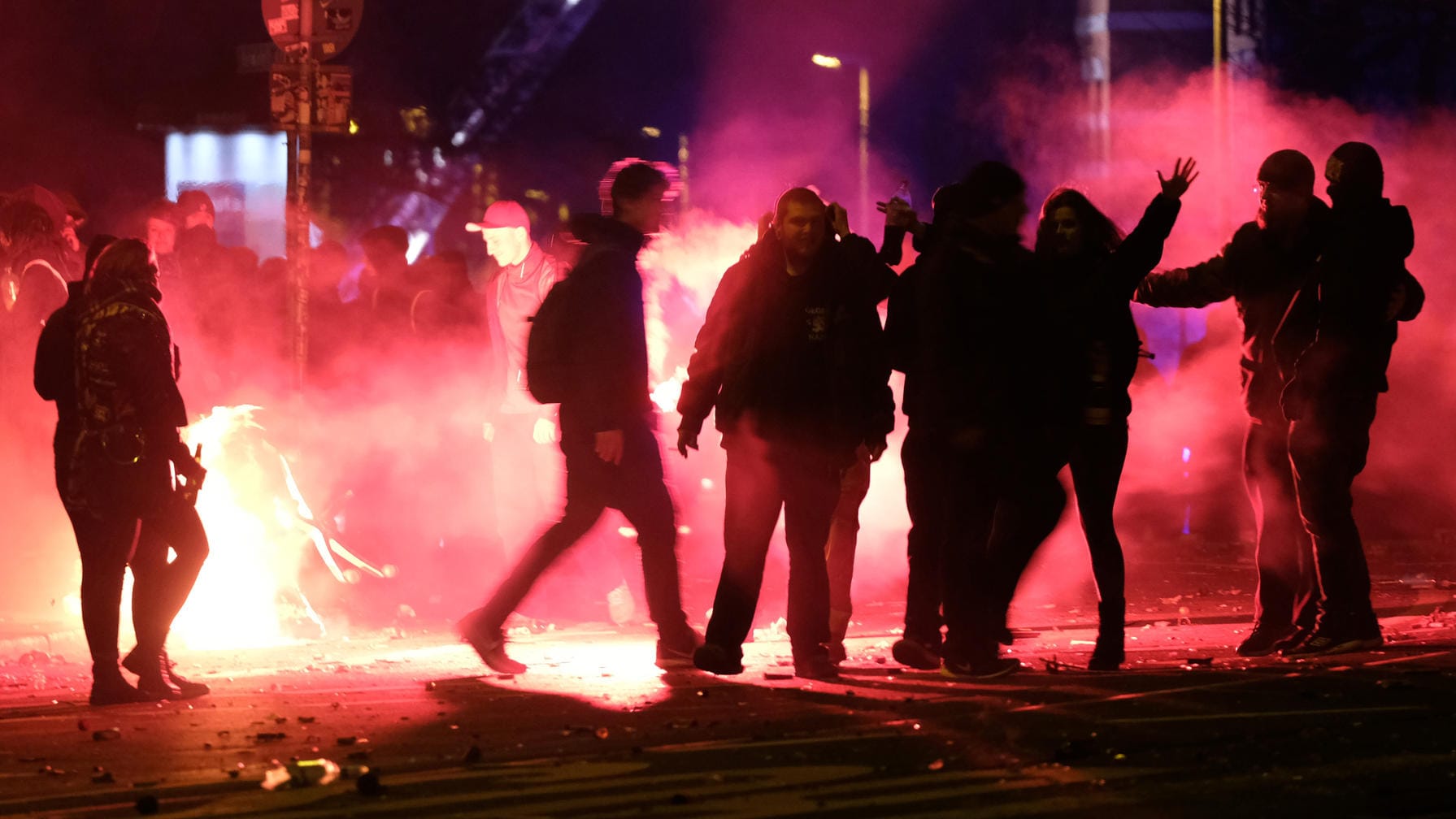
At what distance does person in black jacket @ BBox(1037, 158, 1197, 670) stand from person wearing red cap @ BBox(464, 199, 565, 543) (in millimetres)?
3530

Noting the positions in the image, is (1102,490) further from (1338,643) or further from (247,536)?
(247,536)

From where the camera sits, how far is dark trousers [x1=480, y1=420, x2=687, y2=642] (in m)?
8.18

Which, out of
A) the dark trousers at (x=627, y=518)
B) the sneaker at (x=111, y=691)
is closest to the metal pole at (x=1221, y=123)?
the dark trousers at (x=627, y=518)

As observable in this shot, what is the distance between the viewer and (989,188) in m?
7.86

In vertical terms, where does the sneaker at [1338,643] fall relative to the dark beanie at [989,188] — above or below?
below

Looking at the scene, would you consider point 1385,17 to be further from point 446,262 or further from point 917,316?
point 917,316

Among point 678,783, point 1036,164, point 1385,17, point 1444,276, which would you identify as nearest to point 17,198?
point 678,783

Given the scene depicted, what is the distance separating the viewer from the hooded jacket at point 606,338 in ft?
27.2

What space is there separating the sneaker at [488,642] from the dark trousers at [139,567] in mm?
1096

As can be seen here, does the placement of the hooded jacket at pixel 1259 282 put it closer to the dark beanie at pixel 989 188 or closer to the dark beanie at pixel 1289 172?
the dark beanie at pixel 1289 172

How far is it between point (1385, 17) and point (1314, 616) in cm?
1873

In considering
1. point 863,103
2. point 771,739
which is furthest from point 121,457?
point 863,103

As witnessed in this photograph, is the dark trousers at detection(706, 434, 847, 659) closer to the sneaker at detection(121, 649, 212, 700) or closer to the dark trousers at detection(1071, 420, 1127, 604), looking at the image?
the dark trousers at detection(1071, 420, 1127, 604)

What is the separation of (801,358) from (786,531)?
67 cm
